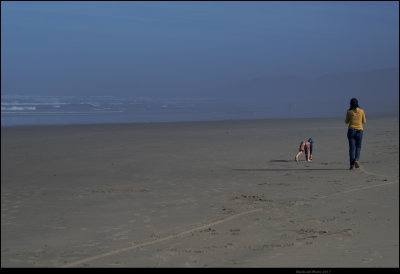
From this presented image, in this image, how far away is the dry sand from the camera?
6512 millimetres

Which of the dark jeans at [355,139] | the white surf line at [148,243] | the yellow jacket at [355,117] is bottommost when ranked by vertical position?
the white surf line at [148,243]

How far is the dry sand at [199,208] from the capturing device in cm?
651

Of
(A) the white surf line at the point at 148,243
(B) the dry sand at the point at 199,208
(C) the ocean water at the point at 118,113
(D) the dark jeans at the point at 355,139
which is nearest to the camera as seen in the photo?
(A) the white surf line at the point at 148,243

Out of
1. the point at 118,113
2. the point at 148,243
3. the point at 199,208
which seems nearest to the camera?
the point at 148,243

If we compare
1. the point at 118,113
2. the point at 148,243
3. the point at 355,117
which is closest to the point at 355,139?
the point at 355,117

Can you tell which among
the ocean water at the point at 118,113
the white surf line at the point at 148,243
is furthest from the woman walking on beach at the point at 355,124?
the ocean water at the point at 118,113

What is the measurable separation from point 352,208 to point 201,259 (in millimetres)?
3544

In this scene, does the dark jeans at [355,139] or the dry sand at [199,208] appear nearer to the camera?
the dry sand at [199,208]

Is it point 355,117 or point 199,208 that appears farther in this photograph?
point 355,117

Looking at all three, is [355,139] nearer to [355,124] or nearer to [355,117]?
[355,124]

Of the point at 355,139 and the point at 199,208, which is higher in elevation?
the point at 355,139

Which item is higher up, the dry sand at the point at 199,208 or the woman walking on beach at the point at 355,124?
the woman walking on beach at the point at 355,124

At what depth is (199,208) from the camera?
9.45 meters

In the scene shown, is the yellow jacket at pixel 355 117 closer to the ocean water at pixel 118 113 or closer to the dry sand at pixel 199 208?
the dry sand at pixel 199 208
